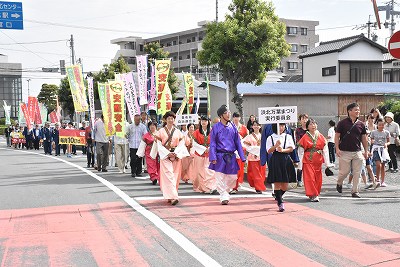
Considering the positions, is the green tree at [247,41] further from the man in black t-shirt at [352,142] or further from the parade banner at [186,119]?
the man in black t-shirt at [352,142]

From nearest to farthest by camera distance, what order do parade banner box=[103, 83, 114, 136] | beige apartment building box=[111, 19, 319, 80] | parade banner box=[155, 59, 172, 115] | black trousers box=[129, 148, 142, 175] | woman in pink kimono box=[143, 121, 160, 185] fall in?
woman in pink kimono box=[143, 121, 160, 185] < black trousers box=[129, 148, 142, 175] < parade banner box=[103, 83, 114, 136] < parade banner box=[155, 59, 172, 115] < beige apartment building box=[111, 19, 319, 80]

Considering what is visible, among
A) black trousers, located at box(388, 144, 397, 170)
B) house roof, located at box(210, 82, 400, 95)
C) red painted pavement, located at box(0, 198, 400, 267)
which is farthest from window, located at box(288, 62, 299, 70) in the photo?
red painted pavement, located at box(0, 198, 400, 267)

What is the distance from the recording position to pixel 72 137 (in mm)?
26719

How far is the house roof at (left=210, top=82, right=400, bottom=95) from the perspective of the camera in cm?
2847

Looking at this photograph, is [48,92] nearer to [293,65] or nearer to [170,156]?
[293,65]

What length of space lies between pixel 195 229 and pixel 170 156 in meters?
2.79

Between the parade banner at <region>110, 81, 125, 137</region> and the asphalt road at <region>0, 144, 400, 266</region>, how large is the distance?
5155 mm

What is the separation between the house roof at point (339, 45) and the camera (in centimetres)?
3533

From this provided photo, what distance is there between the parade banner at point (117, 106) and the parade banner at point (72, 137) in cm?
934

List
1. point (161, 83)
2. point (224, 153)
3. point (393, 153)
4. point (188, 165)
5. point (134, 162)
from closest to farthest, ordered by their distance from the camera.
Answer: point (224, 153)
point (188, 165)
point (393, 153)
point (134, 162)
point (161, 83)

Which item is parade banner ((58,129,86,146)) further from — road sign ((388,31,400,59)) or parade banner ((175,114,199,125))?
road sign ((388,31,400,59))

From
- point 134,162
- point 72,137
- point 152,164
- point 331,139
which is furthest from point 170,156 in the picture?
point 72,137

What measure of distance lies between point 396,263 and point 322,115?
24043mm

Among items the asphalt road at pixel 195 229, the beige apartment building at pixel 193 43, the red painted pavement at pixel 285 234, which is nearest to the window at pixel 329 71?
the beige apartment building at pixel 193 43
